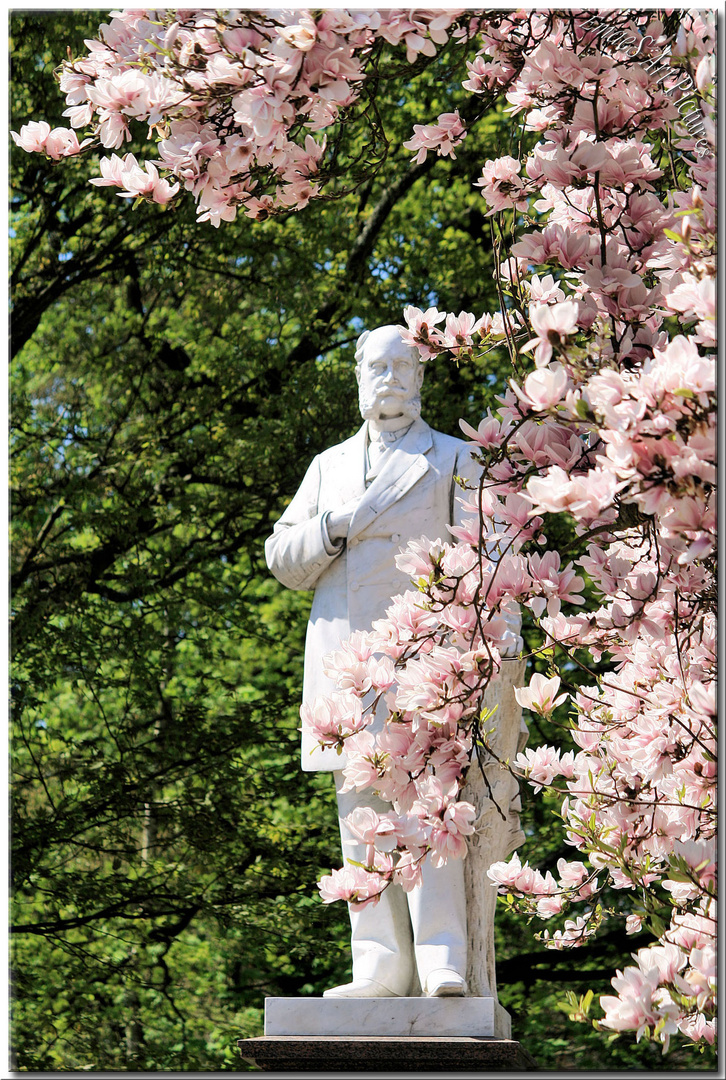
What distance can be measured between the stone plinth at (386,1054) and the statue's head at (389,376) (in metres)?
1.76

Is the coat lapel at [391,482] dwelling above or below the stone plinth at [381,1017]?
above

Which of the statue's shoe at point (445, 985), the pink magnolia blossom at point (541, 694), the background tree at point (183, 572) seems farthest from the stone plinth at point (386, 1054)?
the background tree at point (183, 572)

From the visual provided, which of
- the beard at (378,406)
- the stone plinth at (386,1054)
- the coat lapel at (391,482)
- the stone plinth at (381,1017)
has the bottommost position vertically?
the stone plinth at (386,1054)

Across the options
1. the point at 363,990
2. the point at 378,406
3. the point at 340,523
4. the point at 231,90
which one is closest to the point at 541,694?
the point at 231,90

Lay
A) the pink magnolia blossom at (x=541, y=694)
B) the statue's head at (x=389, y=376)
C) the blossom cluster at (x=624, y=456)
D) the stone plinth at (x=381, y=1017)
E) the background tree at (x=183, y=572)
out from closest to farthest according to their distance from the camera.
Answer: the blossom cluster at (x=624, y=456) → the pink magnolia blossom at (x=541, y=694) → the stone plinth at (x=381, y=1017) → the statue's head at (x=389, y=376) → the background tree at (x=183, y=572)

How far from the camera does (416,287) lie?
8211 millimetres

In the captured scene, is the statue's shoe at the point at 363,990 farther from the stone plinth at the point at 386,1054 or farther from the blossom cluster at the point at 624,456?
the blossom cluster at the point at 624,456

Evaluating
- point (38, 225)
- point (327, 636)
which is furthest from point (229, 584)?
point (327, 636)

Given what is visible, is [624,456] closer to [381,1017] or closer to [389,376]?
[381,1017]

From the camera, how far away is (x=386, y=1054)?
327 centimetres

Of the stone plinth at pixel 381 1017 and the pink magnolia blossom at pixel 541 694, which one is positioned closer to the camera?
the pink magnolia blossom at pixel 541 694

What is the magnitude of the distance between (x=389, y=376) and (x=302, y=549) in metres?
0.58

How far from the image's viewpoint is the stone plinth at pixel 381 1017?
3.39 meters

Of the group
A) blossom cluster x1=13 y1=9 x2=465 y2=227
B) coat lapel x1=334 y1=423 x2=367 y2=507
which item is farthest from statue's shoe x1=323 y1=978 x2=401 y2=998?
blossom cluster x1=13 y1=9 x2=465 y2=227
